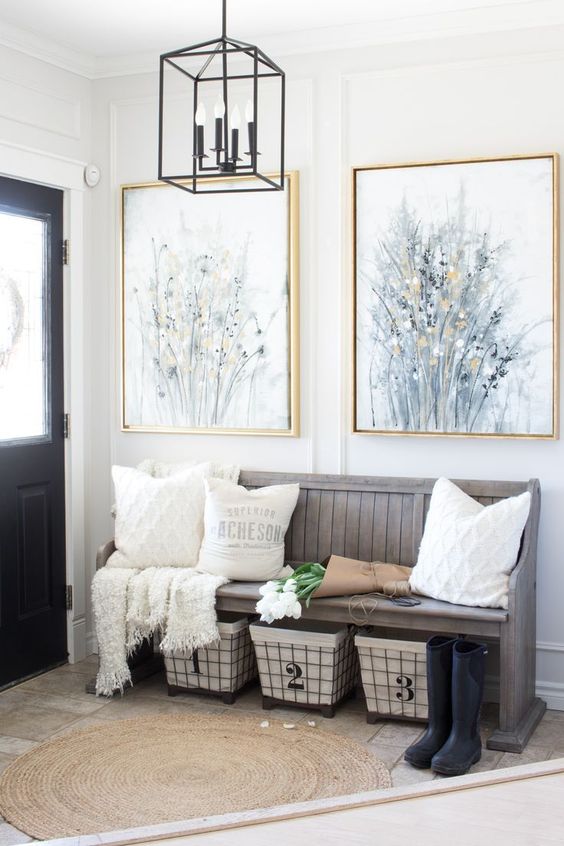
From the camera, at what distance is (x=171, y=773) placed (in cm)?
315

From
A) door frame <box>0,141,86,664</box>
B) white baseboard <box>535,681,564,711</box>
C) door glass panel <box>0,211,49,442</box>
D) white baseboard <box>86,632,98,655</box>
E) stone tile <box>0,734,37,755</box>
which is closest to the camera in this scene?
stone tile <box>0,734,37,755</box>

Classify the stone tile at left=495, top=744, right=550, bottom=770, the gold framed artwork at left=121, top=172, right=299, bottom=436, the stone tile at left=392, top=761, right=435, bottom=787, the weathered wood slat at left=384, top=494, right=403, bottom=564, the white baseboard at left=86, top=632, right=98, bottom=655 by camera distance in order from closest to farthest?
the stone tile at left=392, top=761, right=435, bottom=787 → the stone tile at left=495, top=744, right=550, bottom=770 → the weathered wood slat at left=384, top=494, right=403, bottom=564 → the gold framed artwork at left=121, top=172, right=299, bottom=436 → the white baseboard at left=86, top=632, right=98, bottom=655

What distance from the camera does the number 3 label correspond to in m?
3.55

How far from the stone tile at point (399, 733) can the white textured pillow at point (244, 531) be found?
732 mm

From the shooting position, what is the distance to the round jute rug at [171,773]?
288 centimetres

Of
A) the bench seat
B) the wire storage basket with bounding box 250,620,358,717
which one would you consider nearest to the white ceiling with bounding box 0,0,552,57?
the bench seat

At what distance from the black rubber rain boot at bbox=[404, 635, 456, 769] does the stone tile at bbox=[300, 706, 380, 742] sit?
26cm

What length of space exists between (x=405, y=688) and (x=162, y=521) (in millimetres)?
1199

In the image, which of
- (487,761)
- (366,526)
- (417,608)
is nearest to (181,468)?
(366,526)

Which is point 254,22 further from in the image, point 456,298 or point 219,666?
point 219,666

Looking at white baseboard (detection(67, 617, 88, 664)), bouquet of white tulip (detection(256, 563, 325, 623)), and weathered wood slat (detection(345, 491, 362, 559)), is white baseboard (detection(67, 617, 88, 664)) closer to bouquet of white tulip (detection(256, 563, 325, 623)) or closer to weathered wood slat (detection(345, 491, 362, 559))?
bouquet of white tulip (detection(256, 563, 325, 623))

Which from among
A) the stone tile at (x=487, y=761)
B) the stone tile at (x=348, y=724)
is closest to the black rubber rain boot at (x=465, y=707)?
the stone tile at (x=487, y=761)

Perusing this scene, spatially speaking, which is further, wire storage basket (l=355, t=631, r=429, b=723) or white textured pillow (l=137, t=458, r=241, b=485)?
white textured pillow (l=137, t=458, r=241, b=485)

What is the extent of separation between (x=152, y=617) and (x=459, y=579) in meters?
1.21
